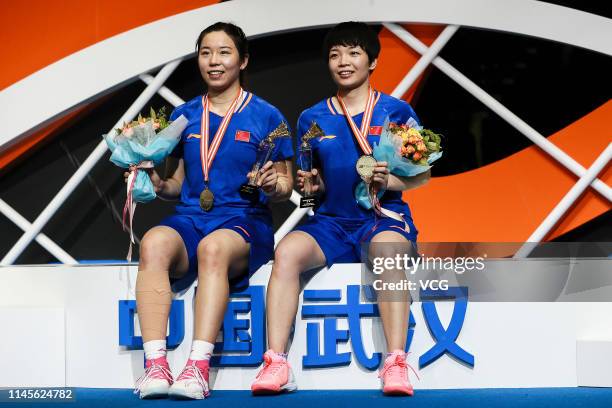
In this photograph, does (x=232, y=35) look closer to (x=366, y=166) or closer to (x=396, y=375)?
(x=366, y=166)

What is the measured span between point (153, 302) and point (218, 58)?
3.31 feet

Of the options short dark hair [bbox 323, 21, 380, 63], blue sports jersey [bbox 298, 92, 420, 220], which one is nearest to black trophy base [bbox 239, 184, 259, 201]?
blue sports jersey [bbox 298, 92, 420, 220]

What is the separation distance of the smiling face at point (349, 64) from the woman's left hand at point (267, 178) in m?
0.49

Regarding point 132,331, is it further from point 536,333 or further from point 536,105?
point 536,105

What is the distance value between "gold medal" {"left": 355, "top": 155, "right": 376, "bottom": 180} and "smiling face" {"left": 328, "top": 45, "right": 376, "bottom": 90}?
14.0 inches

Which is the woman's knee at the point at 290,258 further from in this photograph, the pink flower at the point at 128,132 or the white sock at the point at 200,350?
the pink flower at the point at 128,132

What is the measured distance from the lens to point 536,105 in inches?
187

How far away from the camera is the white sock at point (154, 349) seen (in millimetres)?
3214

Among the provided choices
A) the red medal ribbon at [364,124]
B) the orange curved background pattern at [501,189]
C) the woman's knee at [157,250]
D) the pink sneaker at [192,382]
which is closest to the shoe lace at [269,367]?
the pink sneaker at [192,382]

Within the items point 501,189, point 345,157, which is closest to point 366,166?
point 345,157

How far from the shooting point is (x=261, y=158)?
141 inches

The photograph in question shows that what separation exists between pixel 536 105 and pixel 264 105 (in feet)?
5.55

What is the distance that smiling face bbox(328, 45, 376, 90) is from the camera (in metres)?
3.65

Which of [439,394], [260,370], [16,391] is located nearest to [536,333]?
[439,394]
